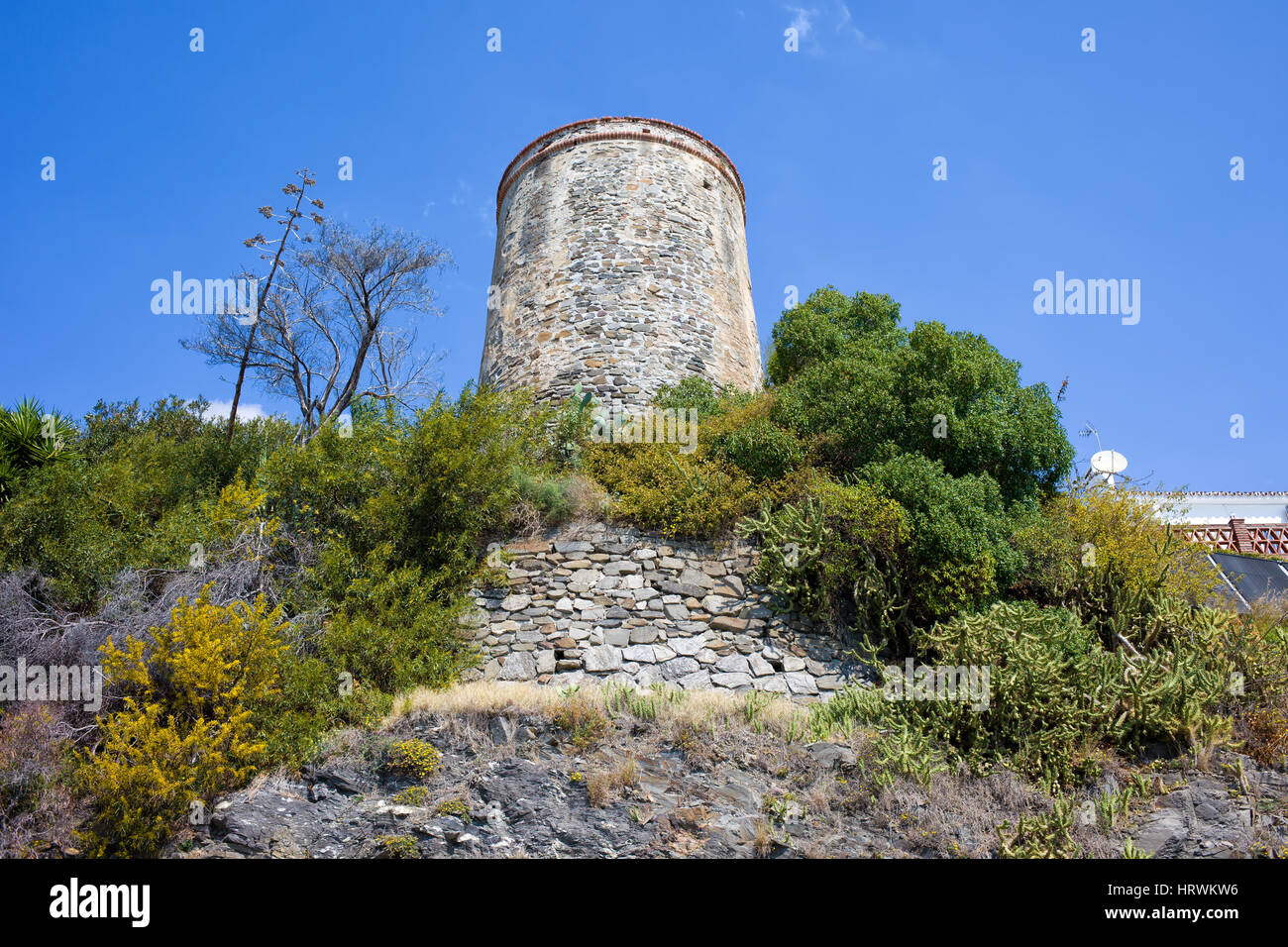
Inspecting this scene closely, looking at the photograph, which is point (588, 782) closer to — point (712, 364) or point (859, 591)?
point (859, 591)

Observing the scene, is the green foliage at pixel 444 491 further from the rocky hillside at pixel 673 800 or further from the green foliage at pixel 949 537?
the green foliage at pixel 949 537

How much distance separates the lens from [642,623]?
9414mm

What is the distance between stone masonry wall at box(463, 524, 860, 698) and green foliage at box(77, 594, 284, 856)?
2412mm

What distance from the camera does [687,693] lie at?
26.8ft

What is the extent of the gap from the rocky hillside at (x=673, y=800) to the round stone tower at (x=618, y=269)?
24.0 feet

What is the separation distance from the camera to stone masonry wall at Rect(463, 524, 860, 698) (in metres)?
8.86

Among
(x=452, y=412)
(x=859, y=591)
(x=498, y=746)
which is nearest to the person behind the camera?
(x=498, y=746)

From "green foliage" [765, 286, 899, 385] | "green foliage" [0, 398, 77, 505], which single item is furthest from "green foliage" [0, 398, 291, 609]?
"green foliage" [765, 286, 899, 385]

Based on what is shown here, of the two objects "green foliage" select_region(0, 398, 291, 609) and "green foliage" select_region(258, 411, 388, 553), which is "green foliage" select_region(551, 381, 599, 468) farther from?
"green foliage" select_region(0, 398, 291, 609)

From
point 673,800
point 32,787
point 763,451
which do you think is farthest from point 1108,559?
point 32,787

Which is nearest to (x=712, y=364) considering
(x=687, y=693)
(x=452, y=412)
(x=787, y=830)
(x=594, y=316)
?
(x=594, y=316)

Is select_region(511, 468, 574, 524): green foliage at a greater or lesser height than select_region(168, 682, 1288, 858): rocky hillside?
greater

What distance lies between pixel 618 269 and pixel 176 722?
1066 centimetres
